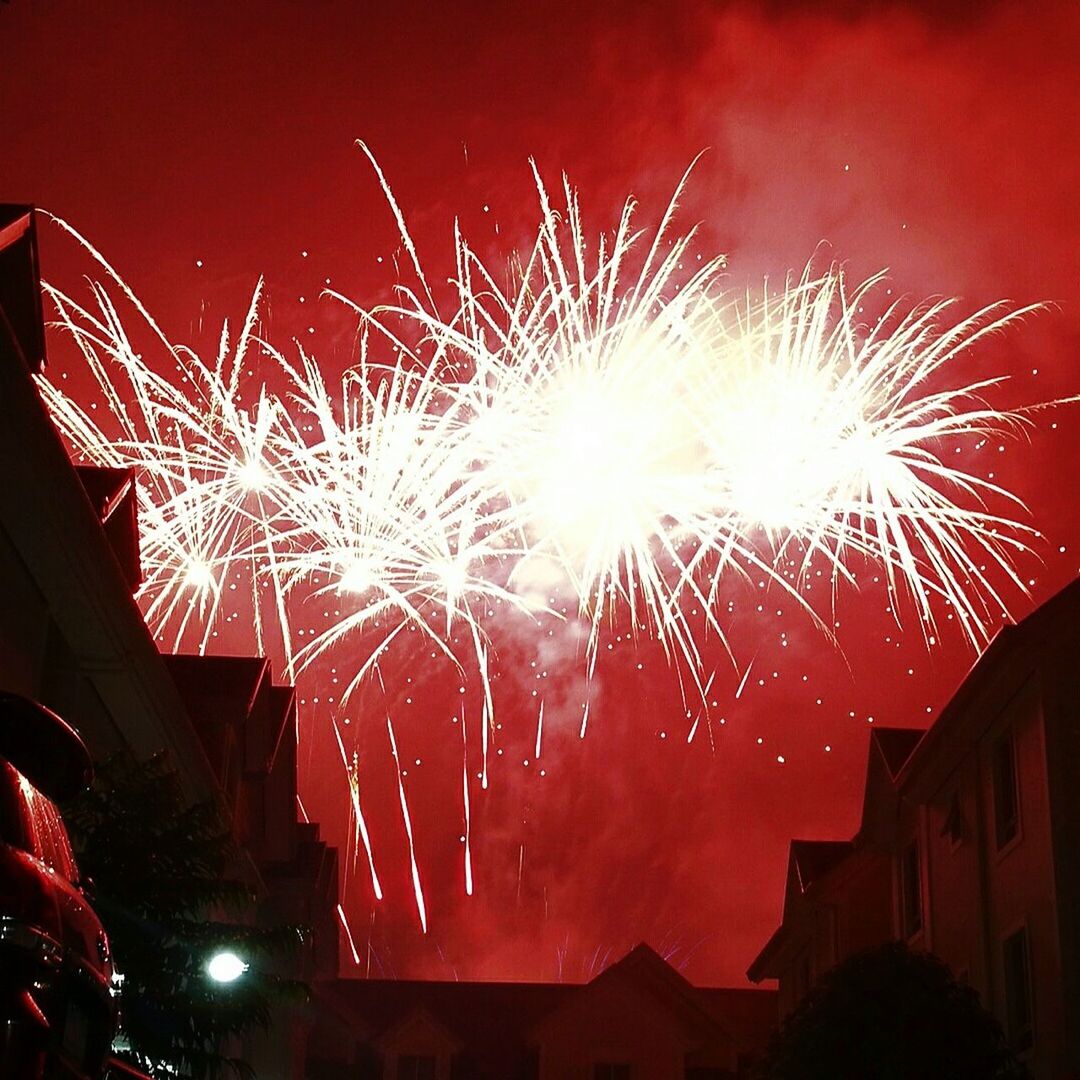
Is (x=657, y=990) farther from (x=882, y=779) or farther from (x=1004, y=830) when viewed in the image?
(x=1004, y=830)

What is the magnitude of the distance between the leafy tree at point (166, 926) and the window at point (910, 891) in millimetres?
16445

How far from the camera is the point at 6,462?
13.8m

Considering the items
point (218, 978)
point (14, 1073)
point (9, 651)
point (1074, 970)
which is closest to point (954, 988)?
point (1074, 970)

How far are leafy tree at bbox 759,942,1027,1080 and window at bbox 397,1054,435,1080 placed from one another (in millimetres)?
24003

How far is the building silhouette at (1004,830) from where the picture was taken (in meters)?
19.5

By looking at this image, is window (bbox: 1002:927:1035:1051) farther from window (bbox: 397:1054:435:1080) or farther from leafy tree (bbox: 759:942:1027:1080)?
window (bbox: 397:1054:435:1080)

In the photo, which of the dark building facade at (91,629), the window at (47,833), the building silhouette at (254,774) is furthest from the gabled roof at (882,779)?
the window at (47,833)

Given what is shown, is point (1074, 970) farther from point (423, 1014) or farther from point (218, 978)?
Result: point (423, 1014)

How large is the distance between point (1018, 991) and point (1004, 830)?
2088 mm

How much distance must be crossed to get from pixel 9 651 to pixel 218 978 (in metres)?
4.27

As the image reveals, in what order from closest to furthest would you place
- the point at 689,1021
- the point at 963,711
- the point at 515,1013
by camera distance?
1. the point at 963,711
2. the point at 689,1021
3. the point at 515,1013

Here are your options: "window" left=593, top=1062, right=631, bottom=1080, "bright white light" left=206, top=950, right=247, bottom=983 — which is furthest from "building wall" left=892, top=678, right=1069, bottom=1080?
"window" left=593, top=1062, right=631, bottom=1080

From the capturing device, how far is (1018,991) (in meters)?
21.5

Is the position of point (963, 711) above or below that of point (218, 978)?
above
